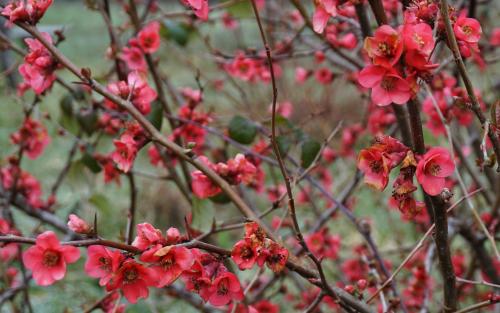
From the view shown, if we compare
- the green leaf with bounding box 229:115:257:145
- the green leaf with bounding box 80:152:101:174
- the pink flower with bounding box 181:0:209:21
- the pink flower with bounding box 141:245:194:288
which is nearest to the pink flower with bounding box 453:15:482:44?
the pink flower with bounding box 181:0:209:21

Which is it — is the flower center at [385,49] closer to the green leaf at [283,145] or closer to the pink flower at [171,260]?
the pink flower at [171,260]

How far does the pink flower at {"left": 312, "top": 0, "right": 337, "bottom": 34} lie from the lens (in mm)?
850

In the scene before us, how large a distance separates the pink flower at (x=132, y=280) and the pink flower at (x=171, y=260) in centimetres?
1

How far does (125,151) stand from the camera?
1.09m

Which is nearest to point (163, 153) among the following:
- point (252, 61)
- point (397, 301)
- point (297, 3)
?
point (252, 61)

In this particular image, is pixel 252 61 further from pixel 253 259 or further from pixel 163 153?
pixel 253 259

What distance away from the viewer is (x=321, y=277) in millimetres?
863

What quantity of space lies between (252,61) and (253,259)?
1.04 m

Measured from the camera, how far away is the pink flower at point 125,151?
41.7 inches

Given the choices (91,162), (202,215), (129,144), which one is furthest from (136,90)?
(91,162)

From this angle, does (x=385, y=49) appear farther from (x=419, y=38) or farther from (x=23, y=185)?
(x=23, y=185)

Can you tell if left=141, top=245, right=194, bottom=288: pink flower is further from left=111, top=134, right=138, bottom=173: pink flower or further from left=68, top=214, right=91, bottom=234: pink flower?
left=111, top=134, right=138, bottom=173: pink flower

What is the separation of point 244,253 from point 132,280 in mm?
154

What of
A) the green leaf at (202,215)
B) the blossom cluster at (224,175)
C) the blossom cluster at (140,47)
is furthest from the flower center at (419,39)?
the blossom cluster at (140,47)
